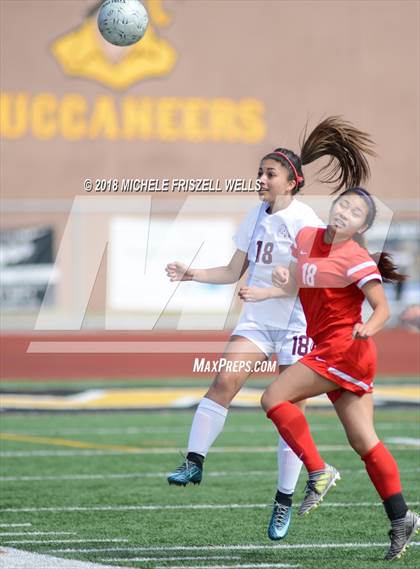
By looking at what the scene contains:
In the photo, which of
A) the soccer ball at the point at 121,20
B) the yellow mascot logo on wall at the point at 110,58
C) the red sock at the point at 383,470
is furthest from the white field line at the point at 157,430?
the yellow mascot logo on wall at the point at 110,58

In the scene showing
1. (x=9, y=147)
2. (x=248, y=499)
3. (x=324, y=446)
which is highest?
(x=248, y=499)

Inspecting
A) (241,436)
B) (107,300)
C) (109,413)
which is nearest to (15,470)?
(241,436)

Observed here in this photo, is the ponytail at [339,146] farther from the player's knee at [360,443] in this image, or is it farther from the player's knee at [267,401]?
the player's knee at [360,443]

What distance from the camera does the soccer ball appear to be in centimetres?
775

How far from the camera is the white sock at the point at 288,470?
21.3 feet

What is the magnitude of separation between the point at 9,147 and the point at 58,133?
4.06 ft

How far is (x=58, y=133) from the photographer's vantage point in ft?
94.3

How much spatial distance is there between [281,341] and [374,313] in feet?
3.86

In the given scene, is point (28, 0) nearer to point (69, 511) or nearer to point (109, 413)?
point (109, 413)

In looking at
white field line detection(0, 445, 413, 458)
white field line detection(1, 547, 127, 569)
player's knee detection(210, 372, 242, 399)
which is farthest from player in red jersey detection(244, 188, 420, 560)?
white field line detection(0, 445, 413, 458)

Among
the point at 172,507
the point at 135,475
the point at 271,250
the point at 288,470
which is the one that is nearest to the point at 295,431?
the point at 288,470

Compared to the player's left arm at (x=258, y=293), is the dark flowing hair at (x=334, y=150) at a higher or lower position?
higher

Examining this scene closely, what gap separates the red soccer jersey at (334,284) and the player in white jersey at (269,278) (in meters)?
0.41

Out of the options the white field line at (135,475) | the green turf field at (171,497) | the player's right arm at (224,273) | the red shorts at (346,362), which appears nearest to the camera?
the red shorts at (346,362)
